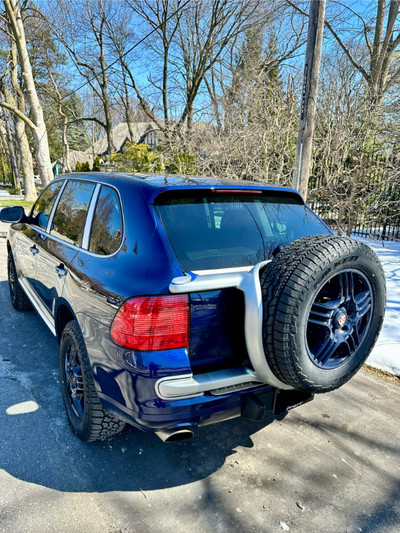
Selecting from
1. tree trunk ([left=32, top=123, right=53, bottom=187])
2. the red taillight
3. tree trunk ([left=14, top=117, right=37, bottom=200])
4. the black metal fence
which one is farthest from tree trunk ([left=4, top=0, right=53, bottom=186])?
the red taillight

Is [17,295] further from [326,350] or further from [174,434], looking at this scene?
[326,350]

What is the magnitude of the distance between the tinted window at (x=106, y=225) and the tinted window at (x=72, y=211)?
21cm

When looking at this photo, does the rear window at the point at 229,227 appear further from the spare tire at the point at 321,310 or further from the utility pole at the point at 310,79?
the utility pole at the point at 310,79

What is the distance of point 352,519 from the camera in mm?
1935

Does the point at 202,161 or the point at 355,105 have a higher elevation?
the point at 355,105

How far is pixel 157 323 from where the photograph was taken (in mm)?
1770

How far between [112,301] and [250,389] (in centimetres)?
90

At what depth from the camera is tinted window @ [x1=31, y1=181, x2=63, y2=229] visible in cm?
347

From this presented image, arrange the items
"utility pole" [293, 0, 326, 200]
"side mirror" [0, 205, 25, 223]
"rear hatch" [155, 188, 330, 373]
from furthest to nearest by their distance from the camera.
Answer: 1. "utility pole" [293, 0, 326, 200]
2. "side mirror" [0, 205, 25, 223]
3. "rear hatch" [155, 188, 330, 373]

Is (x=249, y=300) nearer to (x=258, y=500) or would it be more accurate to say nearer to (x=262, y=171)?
(x=258, y=500)

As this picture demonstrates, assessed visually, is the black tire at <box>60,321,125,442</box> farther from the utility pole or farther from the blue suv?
the utility pole

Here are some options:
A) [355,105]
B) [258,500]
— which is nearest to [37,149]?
[355,105]

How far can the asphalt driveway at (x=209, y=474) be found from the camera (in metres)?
1.90

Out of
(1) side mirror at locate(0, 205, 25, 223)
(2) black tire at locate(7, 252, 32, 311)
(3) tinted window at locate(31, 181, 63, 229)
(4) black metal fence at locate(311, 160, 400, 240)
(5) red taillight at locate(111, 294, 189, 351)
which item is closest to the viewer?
(5) red taillight at locate(111, 294, 189, 351)
